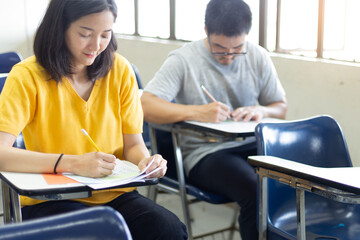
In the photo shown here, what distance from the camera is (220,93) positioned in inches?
102

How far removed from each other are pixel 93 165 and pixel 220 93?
1115 mm

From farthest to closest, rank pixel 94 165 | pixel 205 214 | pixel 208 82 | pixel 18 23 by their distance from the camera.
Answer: pixel 18 23 < pixel 205 214 < pixel 208 82 < pixel 94 165

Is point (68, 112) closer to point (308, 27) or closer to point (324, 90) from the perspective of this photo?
point (324, 90)

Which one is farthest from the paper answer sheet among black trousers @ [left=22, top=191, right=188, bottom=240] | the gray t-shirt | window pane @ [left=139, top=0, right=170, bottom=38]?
window pane @ [left=139, top=0, right=170, bottom=38]

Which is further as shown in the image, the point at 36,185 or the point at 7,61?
the point at 7,61

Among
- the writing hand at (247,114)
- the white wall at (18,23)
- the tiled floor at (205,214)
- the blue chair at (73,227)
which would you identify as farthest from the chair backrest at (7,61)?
the white wall at (18,23)

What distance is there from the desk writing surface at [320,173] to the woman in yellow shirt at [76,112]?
34 centimetres

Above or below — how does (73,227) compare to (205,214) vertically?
above

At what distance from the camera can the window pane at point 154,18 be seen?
5.12 meters

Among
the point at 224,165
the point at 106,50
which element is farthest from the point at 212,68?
the point at 106,50

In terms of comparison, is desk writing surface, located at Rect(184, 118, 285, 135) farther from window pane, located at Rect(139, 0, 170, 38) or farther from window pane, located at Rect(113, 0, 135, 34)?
window pane, located at Rect(113, 0, 135, 34)

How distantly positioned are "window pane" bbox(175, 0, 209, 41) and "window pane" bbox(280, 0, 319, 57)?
116 cm

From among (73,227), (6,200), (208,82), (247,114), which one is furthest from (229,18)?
(73,227)

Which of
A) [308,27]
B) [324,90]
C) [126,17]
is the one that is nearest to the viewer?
[324,90]
